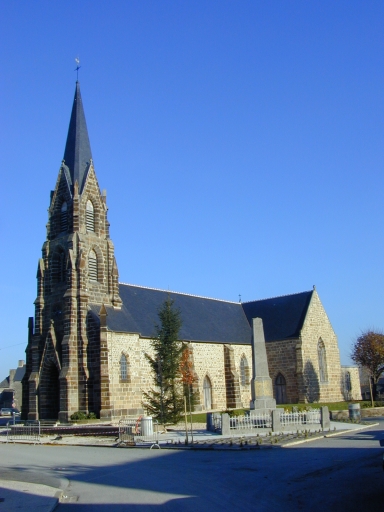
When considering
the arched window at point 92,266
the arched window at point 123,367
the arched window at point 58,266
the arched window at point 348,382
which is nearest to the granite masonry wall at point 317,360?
the arched window at point 348,382

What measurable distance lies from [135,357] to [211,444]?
16765 mm

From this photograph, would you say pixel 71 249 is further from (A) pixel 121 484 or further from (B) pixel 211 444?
(A) pixel 121 484

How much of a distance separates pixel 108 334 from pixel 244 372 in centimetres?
1525

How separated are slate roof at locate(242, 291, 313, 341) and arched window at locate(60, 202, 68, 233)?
1891 cm

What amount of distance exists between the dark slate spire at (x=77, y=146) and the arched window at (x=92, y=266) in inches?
184

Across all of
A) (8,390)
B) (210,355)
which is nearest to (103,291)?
(210,355)

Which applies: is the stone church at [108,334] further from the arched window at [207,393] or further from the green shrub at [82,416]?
the green shrub at [82,416]

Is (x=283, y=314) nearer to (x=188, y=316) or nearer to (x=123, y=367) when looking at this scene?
(x=188, y=316)

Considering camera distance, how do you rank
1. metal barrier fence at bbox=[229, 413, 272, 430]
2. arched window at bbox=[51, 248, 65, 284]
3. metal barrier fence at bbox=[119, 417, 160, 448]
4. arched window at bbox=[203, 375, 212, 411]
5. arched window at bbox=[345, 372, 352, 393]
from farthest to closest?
arched window at bbox=[345, 372, 352, 393]
arched window at bbox=[203, 375, 212, 411]
arched window at bbox=[51, 248, 65, 284]
metal barrier fence at bbox=[229, 413, 272, 430]
metal barrier fence at bbox=[119, 417, 160, 448]

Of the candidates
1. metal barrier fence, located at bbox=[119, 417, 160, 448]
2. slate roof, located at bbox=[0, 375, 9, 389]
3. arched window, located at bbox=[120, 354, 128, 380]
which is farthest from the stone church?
slate roof, located at bbox=[0, 375, 9, 389]

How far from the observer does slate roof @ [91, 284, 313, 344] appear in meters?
37.5

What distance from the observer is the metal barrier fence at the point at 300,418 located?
23248mm

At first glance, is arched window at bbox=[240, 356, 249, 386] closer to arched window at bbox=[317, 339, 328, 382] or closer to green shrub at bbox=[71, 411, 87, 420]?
arched window at bbox=[317, 339, 328, 382]

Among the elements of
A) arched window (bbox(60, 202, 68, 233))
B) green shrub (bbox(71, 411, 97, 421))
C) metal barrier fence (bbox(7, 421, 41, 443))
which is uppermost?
arched window (bbox(60, 202, 68, 233))
